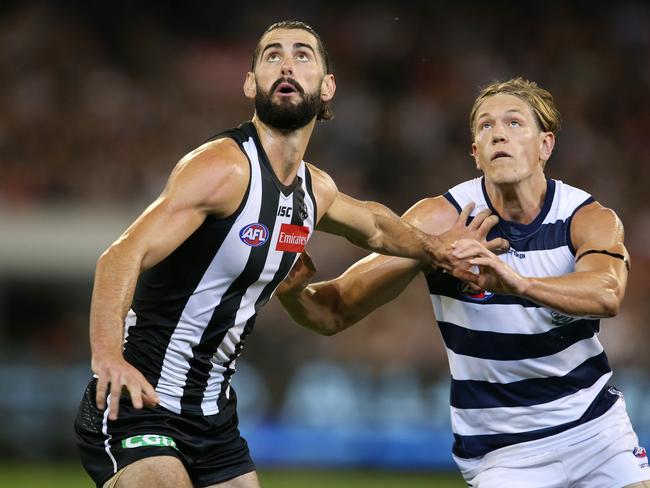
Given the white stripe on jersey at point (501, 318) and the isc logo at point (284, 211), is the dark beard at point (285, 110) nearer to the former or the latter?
the isc logo at point (284, 211)

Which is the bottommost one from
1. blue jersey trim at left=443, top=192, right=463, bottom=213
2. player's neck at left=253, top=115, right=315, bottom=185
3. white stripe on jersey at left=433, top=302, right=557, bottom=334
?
white stripe on jersey at left=433, top=302, right=557, bottom=334

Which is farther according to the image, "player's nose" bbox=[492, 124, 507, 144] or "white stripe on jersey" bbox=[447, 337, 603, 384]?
"player's nose" bbox=[492, 124, 507, 144]

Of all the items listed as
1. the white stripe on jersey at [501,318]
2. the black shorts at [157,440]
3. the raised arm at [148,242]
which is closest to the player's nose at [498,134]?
the white stripe on jersey at [501,318]

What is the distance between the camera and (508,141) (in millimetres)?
5457

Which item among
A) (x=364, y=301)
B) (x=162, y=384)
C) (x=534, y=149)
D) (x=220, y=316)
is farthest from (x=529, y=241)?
(x=162, y=384)

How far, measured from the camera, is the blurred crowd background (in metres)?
12.3

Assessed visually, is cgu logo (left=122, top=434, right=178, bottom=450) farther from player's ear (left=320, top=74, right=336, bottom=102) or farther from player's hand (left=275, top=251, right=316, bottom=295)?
player's ear (left=320, top=74, right=336, bottom=102)

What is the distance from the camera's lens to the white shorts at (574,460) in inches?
199

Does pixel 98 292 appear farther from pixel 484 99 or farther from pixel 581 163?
pixel 581 163

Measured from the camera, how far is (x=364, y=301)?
19.5ft

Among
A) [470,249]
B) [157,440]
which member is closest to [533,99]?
[470,249]

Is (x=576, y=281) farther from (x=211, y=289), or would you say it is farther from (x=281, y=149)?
(x=211, y=289)

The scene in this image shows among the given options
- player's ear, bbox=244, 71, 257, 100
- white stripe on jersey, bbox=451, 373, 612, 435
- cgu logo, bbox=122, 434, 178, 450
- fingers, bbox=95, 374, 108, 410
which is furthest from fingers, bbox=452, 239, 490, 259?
fingers, bbox=95, 374, 108, 410

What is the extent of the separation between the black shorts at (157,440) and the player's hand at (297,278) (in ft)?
2.72
